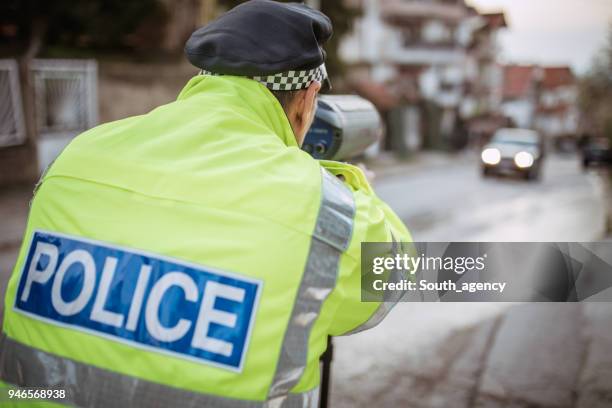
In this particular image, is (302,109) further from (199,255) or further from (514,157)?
(514,157)

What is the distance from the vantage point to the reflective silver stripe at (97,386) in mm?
1021

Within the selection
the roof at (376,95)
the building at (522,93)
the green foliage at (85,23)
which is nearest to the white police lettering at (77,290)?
the green foliage at (85,23)

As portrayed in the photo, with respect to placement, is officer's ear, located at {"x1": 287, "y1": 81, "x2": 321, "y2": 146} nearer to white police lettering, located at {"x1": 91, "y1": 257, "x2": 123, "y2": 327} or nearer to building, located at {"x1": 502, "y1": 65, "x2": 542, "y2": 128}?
white police lettering, located at {"x1": 91, "y1": 257, "x2": 123, "y2": 327}

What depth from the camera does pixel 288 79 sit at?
1247 mm

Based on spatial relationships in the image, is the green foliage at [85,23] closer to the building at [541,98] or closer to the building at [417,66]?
the building at [417,66]

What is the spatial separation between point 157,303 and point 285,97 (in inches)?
20.7

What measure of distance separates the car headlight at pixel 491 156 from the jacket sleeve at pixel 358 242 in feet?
57.1

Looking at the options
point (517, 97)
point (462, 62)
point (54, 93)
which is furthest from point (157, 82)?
point (517, 97)

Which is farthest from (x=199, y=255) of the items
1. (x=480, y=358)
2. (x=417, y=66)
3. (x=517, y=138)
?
(x=417, y=66)

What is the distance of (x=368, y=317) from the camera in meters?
1.22

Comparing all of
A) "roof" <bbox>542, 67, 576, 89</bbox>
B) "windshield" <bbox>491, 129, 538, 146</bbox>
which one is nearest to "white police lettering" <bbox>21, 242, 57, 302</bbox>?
"windshield" <bbox>491, 129, 538, 146</bbox>

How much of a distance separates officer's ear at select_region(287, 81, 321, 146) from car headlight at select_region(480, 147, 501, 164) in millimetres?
17327

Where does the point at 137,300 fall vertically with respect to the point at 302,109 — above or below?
below

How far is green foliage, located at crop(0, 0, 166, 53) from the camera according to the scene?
437 inches
